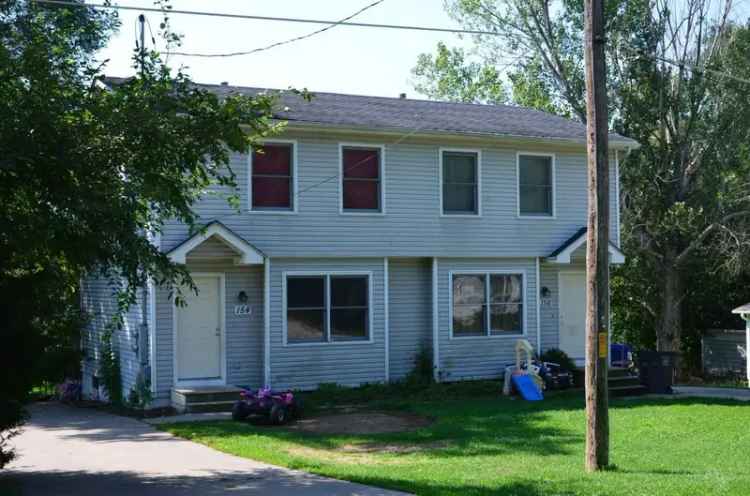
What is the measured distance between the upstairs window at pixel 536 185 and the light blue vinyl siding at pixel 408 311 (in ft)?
10.0

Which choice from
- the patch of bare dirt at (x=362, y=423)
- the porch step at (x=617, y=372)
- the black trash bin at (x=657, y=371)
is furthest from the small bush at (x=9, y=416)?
the black trash bin at (x=657, y=371)

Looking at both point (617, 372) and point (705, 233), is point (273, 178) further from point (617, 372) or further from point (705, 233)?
point (705, 233)

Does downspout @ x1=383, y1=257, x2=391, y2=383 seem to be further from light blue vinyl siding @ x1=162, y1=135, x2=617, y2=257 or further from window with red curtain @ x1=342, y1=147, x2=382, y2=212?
window with red curtain @ x1=342, y1=147, x2=382, y2=212

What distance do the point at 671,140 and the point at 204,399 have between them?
19.1m

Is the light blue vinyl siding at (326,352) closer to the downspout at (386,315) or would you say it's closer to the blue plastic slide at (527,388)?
the downspout at (386,315)

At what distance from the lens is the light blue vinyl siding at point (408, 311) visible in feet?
70.0

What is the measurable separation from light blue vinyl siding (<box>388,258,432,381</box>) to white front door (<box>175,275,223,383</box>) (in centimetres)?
406

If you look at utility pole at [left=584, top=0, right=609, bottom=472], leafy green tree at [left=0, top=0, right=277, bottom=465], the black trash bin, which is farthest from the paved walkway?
the black trash bin

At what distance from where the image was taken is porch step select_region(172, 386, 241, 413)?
58.7ft

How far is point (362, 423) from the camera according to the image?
16.8 metres

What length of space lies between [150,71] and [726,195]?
876 inches

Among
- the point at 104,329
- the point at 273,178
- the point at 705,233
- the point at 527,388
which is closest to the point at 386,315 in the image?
the point at 527,388

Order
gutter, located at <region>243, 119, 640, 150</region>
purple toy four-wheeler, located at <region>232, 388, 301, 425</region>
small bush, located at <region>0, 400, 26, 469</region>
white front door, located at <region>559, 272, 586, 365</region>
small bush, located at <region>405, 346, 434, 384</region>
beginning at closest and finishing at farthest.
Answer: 1. small bush, located at <region>0, 400, 26, 469</region>
2. purple toy four-wheeler, located at <region>232, 388, 301, 425</region>
3. gutter, located at <region>243, 119, 640, 150</region>
4. small bush, located at <region>405, 346, 434, 384</region>
5. white front door, located at <region>559, 272, 586, 365</region>

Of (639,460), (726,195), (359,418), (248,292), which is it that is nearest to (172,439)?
(359,418)
